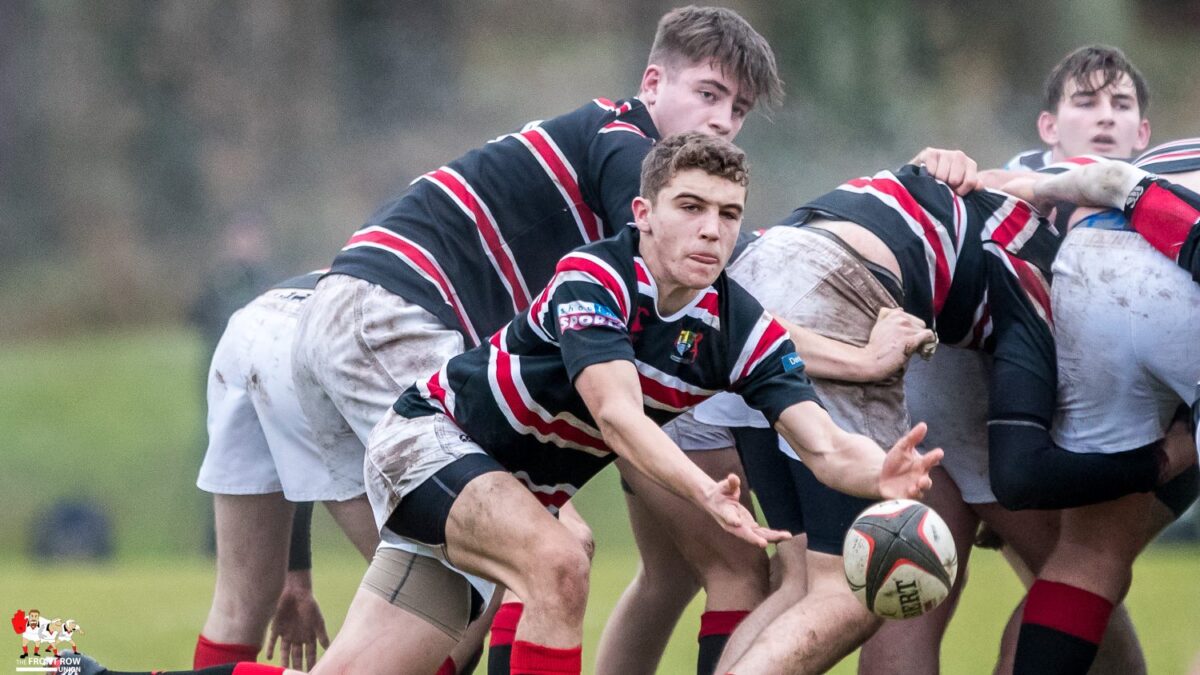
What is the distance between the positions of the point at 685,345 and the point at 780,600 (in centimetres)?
72

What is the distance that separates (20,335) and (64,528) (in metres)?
3.31

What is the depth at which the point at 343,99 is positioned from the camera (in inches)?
508

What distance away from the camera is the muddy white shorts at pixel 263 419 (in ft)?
12.9

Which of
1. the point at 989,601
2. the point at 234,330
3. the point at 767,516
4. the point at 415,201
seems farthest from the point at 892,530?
the point at 989,601

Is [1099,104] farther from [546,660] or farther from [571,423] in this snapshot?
[546,660]

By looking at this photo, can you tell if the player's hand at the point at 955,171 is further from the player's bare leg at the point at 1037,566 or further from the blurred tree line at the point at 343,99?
the blurred tree line at the point at 343,99

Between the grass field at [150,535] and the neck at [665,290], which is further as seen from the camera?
the grass field at [150,535]

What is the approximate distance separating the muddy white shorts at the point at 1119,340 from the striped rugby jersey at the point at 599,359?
0.89 m

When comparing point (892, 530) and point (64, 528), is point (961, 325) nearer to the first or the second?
point (892, 530)

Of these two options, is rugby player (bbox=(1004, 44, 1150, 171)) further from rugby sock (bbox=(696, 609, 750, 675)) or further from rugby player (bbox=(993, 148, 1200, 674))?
rugby sock (bbox=(696, 609, 750, 675))

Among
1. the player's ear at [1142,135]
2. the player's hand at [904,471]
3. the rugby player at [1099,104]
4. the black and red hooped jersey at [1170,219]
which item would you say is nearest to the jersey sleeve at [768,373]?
the player's hand at [904,471]

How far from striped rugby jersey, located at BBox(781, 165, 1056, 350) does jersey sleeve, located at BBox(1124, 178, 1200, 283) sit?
0.30 m

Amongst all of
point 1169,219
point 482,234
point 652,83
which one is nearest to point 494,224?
point 482,234

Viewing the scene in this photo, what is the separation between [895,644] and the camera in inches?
143
